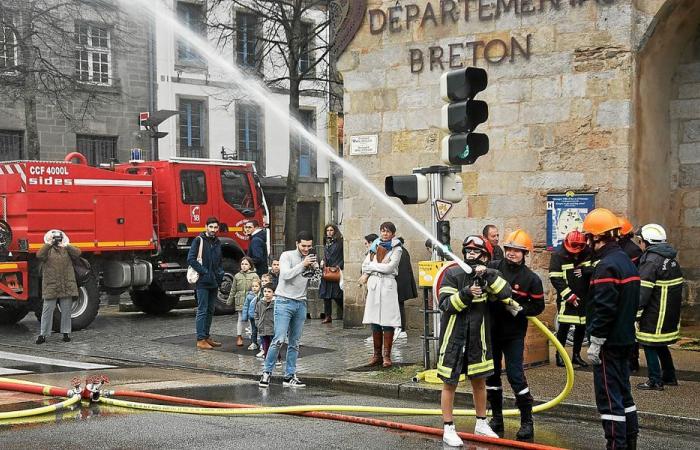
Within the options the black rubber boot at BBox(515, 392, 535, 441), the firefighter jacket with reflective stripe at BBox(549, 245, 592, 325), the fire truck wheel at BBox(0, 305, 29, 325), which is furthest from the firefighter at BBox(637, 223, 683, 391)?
the fire truck wheel at BBox(0, 305, 29, 325)

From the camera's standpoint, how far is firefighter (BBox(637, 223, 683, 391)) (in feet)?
30.1

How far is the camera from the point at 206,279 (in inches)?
523

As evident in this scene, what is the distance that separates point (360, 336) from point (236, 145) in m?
21.1

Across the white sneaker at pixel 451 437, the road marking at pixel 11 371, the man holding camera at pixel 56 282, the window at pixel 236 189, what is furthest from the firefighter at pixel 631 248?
the window at pixel 236 189

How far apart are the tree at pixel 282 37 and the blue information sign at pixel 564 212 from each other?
37.5 ft

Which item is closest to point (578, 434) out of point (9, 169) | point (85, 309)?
point (85, 309)

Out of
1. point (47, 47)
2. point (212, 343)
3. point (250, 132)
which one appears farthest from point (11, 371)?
point (250, 132)

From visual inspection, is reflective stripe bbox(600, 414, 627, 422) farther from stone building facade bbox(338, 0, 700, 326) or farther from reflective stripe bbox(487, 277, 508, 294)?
stone building facade bbox(338, 0, 700, 326)

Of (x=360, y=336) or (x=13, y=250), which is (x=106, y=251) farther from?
(x=360, y=336)

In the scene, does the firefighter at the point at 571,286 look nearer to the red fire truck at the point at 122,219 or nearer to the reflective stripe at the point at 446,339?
the reflective stripe at the point at 446,339

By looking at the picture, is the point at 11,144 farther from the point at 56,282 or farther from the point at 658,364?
the point at 658,364

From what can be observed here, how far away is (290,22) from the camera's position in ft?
79.3

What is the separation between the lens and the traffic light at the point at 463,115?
30.5 ft

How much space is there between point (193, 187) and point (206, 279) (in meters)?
5.03
